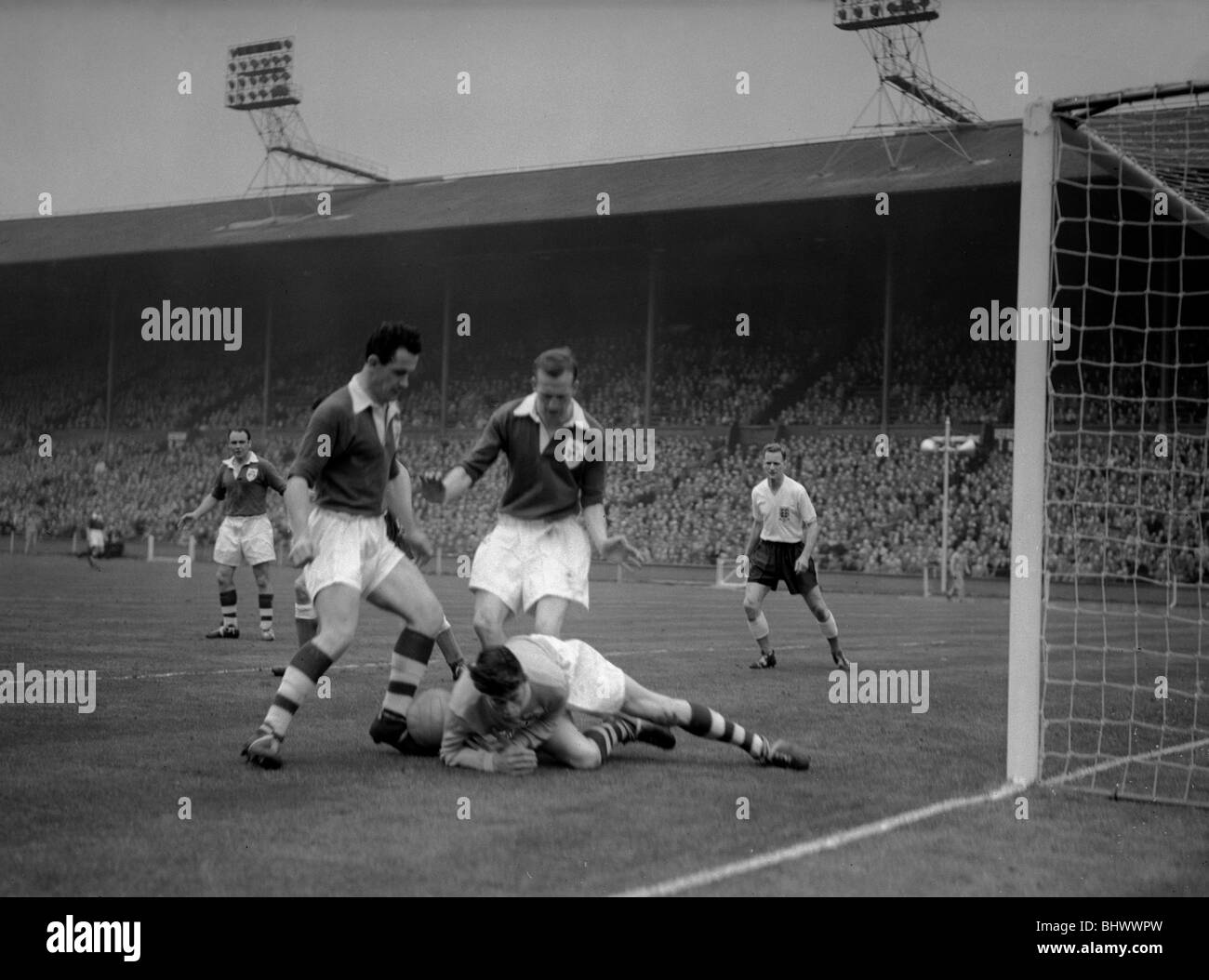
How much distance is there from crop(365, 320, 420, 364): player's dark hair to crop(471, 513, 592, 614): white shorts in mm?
1144

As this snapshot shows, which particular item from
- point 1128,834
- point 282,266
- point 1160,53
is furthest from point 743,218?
point 1128,834

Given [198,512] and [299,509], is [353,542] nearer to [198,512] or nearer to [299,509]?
[299,509]

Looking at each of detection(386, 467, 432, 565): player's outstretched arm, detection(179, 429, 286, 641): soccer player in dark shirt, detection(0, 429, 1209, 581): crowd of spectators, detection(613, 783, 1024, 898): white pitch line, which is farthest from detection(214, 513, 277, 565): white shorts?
detection(0, 429, 1209, 581): crowd of spectators

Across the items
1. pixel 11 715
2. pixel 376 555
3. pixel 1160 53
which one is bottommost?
pixel 11 715

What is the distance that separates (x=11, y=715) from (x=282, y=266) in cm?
3738

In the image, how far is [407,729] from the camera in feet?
23.5

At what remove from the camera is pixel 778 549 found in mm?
13141

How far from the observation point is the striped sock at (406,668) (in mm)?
7203

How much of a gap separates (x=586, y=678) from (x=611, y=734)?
1.98 ft

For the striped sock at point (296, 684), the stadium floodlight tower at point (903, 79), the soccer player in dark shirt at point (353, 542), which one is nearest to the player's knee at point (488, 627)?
the soccer player in dark shirt at point (353, 542)

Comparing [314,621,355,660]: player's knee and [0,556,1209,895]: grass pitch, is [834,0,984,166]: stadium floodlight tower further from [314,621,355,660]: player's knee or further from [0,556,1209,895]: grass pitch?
[314,621,355,660]: player's knee

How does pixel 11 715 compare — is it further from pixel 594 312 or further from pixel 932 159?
pixel 594 312

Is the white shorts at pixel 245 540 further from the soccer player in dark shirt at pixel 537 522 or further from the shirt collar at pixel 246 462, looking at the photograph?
the soccer player in dark shirt at pixel 537 522

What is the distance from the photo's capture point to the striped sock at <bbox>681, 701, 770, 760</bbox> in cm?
678
